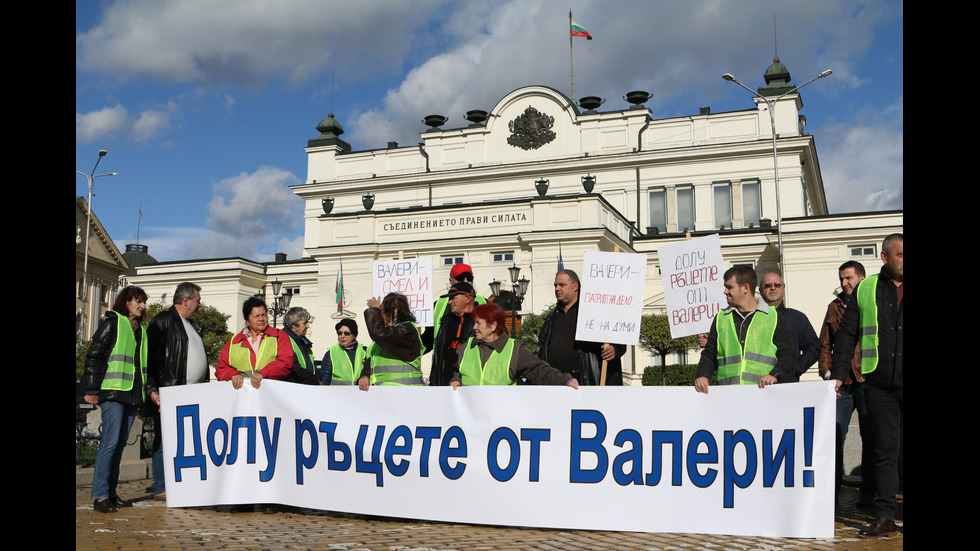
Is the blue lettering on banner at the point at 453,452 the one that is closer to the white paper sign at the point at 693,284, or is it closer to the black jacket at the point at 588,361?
the black jacket at the point at 588,361

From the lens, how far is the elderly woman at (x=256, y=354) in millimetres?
7672

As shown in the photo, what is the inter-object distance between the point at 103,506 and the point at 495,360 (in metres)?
3.64

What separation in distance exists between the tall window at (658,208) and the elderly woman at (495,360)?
46.4m

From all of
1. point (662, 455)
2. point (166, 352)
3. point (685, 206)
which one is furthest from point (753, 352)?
point (685, 206)

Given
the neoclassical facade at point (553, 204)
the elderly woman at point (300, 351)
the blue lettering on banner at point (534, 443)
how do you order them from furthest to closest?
the neoclassical facade at point (553, 204) < the elderly woman at point (300, 351) < the blue lettering on banner at point (534, 443)

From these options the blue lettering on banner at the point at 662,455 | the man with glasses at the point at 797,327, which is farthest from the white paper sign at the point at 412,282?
the blue lettering on banner at the point at 662,455

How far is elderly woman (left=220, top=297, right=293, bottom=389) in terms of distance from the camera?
7672 millimetres

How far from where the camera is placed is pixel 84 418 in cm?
1091

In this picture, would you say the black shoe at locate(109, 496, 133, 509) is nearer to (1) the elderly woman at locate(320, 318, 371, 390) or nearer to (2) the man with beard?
(1) the elderly woman at locate(320, 318, 371, 390)

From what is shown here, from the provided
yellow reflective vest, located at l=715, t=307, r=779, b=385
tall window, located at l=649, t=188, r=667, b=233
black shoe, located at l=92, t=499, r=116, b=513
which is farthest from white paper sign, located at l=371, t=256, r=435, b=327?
tall window, located at l=649, t=188, r=667, b=233

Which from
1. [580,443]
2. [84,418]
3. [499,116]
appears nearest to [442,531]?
[580,443]

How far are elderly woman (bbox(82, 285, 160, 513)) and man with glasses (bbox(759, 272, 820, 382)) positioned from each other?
5.95 meters

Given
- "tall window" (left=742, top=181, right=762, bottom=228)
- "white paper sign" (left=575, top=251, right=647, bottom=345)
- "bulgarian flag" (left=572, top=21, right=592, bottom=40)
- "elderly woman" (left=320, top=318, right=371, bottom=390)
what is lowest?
"elderly woman" (left=320, top=318, right=371, bottom=390)

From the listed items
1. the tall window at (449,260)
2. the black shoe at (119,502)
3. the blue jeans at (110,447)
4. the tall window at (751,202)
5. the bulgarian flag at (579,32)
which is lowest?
the black shoe at (119,502)
